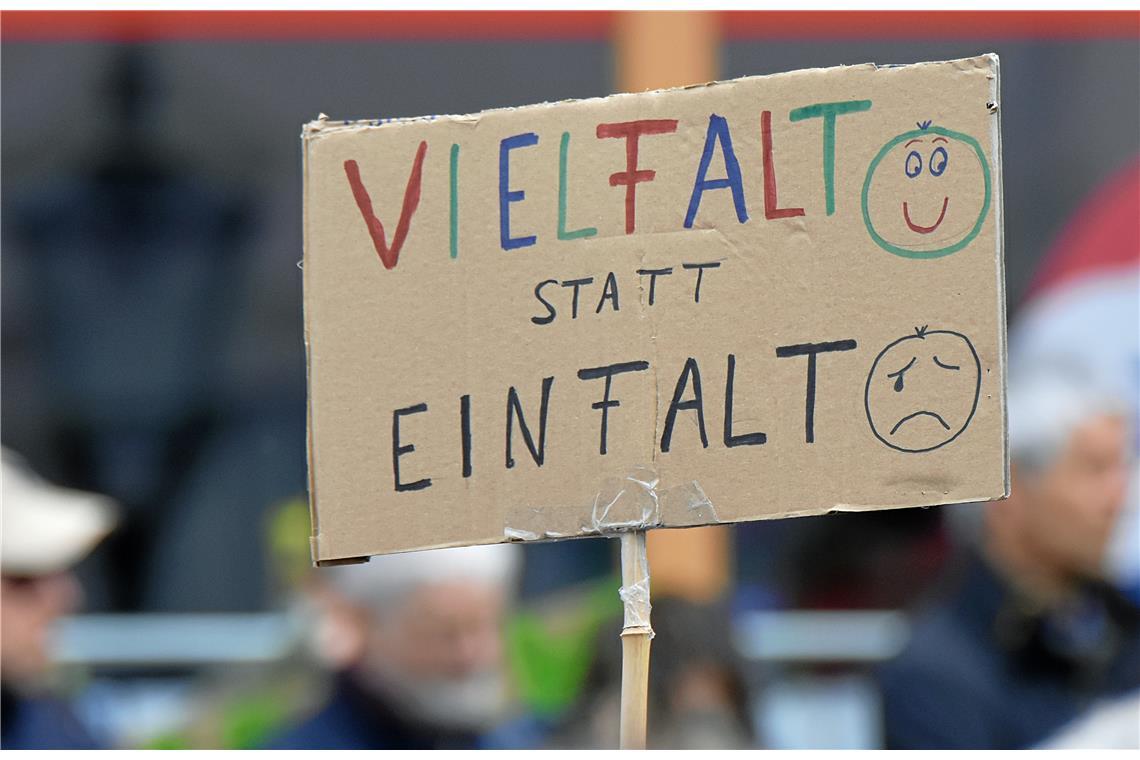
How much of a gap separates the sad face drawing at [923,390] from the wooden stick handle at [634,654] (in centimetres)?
29

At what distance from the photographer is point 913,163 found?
1877mm

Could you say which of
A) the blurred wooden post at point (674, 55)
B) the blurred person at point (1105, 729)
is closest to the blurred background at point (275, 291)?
the blurred wooden post at point (674, 55)

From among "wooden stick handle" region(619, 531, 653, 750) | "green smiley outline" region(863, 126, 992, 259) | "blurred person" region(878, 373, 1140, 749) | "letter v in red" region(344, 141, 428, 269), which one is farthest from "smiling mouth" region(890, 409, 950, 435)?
"blurred person" region(878, 373, 1140, 749)

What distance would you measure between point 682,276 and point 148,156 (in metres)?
3.02

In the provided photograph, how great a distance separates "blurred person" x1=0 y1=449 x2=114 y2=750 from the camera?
3.57 metres

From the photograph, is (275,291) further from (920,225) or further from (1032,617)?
(920,225)

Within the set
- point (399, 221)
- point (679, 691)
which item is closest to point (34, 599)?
point (679, 691)

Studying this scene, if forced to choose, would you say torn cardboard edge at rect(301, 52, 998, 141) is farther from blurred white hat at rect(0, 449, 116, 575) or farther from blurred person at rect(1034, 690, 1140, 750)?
blurred white hat at rect(0, 449, 116, 575)

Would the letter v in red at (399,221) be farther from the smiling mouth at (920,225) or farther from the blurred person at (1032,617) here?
the blurred person at (1032,617)

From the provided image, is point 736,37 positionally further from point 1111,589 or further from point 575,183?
point 575,183

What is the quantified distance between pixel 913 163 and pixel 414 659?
195cm

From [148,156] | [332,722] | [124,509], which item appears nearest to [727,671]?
[332,722]

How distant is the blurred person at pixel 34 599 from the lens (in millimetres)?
3574

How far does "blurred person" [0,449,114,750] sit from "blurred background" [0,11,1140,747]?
365 mm
